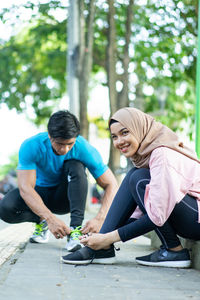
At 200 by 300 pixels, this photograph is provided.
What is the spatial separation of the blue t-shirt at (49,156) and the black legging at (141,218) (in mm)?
918

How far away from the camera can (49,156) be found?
543 cm

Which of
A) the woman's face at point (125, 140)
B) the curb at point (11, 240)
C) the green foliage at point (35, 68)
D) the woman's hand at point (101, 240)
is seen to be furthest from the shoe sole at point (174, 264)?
the green foliage at point (35, 68)

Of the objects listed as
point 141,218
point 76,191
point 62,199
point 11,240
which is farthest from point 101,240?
point 11,240

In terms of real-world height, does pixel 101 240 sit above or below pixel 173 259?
above

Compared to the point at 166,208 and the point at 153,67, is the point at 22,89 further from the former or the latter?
the point at 166,208

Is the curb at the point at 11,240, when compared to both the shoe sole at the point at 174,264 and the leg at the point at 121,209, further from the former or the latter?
the shoe sole at the point at 174,264

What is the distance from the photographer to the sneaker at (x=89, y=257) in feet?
14.5

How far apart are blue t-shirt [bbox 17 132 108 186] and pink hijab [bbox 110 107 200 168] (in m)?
0.98

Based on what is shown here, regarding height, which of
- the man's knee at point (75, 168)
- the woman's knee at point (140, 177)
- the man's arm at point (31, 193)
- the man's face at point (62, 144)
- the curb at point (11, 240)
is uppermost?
the man's face at point (62, 144)

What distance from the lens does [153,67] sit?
1584 centimetres

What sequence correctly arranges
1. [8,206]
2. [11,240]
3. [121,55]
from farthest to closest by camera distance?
[121,55] < [11,240] < [8,206]

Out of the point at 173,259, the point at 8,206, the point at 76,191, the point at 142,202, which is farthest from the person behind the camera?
the point at 8,206

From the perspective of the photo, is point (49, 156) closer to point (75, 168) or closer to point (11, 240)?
point (75, 168)

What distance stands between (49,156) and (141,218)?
58.6 inches
